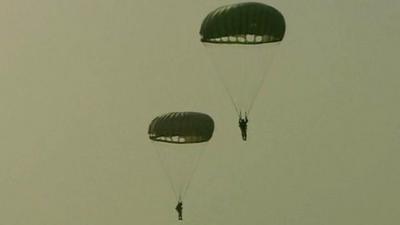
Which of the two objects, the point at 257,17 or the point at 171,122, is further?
the point at 171,122

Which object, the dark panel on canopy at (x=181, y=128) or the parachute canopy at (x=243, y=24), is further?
the dark panel on canopy at (x=181, y=128)

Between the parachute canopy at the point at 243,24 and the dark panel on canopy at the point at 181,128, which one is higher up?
the parachute canopy at the point at 243,24

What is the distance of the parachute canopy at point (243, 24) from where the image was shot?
16.1 meters

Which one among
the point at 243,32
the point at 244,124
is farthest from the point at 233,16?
the point at 244,124

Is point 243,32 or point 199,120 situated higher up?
point 243,32

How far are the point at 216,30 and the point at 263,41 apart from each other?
95cm

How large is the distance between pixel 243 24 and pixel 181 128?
272 centimetres

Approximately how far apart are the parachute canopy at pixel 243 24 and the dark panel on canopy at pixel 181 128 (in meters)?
2.04

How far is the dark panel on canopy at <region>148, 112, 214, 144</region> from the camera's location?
1750 centimetres

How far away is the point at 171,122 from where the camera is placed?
17641 millimetres

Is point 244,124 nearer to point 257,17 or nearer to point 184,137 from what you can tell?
point 184,137

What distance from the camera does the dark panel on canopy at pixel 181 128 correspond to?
57.4ft

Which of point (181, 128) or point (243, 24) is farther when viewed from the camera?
point (181, 128)

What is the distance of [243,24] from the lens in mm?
16109
